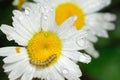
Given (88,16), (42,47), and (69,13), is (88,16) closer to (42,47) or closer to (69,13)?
(69,13)

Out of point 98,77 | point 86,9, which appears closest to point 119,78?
point 98,77

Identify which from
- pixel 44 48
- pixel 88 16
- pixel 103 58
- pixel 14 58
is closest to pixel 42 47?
pixel 44 48

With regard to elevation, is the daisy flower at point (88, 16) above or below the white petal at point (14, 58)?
above

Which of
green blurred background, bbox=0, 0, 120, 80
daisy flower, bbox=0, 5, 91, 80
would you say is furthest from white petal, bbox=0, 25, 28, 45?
green blurred background, bbox=0, 0, 120, 80

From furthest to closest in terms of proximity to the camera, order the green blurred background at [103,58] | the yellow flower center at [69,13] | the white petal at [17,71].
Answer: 1. the green blurred background at [103,58]
2. the yellow flower center at [69,13]
3. the white petal at [17,71]

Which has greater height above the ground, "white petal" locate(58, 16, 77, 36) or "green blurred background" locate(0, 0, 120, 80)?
"white petal" locate(58, 16, 77, 36)

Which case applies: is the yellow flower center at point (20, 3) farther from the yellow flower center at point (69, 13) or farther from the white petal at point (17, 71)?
the white petal at point (17, 71)

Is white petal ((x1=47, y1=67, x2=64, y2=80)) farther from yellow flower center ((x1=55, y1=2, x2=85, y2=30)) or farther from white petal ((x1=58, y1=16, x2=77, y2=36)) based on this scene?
yellow flower center ((x1=55, y1=2, x2=85, y2=30))

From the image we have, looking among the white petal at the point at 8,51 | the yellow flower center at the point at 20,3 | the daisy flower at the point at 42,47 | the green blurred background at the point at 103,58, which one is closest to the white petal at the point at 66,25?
the daisy flower at the point at 42,47
